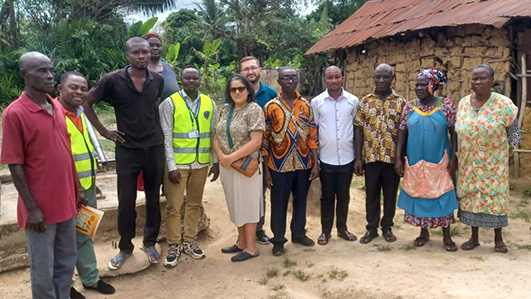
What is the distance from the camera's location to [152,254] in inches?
149

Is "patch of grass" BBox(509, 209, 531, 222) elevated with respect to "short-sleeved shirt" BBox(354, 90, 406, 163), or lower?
lower

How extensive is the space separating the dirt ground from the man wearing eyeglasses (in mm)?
142

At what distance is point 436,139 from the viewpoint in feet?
12.0

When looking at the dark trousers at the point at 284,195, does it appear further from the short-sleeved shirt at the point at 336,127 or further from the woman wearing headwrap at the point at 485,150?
the woman wearing headwrap at the point at 485,150

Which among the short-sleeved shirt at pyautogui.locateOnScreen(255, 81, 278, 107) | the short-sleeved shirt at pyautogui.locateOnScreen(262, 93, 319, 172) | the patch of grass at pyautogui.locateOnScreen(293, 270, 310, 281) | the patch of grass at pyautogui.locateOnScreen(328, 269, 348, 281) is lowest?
the patch of grass at pyautogui.locateOnScreen(293, 270, 310, 281)

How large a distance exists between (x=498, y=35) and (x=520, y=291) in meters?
4.51

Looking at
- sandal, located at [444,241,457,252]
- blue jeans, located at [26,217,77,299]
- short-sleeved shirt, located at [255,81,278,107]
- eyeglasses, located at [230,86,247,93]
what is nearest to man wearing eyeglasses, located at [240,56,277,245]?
short-sleeved shirt, located at [255,81,278,107]

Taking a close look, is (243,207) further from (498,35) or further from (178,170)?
(498,35)

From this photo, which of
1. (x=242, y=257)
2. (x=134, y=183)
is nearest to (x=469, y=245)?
(x=242, y=257)

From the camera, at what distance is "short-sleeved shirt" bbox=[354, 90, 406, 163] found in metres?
3.82

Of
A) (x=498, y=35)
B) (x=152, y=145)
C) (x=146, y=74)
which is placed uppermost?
(x=498, y=35)

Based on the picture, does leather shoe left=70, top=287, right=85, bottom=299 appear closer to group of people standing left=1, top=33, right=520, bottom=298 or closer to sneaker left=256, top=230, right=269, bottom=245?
group of people standing left=1, top=33, right=520, bottom=298

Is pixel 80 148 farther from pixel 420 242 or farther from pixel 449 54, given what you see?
pixel 449 54

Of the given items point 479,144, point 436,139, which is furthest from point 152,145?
point 479,144
